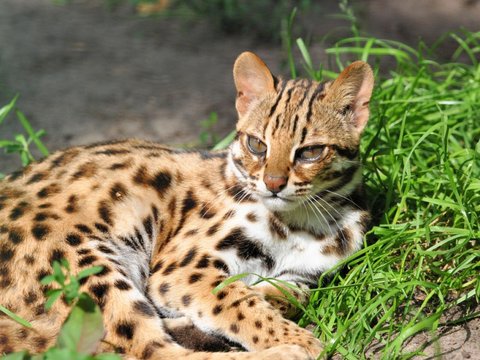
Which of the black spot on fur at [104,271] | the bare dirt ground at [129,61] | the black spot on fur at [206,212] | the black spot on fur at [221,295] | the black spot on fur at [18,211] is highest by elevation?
the black spot on fur at [18,211]

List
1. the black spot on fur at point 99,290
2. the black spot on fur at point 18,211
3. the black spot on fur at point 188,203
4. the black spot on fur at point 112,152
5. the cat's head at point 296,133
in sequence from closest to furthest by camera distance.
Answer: the black spot on fur at point 99,290, the cat's head at point 296,133, the black spot on fur at point 18,211, the black spot on fur at point 188,203, the black spot on fur at point 112,152

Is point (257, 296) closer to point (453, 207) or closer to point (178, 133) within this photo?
point (453, 207)

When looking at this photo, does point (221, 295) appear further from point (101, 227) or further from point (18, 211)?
point (18, 211)

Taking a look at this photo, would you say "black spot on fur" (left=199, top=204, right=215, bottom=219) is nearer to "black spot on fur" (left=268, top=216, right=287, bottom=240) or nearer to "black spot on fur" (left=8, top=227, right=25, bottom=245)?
"black spot on fur" (left=268, top=216, right=287, bottom=240)

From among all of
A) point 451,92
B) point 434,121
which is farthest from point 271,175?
point 451,92

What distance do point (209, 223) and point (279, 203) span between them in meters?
0.55

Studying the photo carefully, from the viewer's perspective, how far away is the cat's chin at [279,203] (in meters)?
4.47

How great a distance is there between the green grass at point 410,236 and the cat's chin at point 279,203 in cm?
50

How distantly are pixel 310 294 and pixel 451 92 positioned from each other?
242 cm

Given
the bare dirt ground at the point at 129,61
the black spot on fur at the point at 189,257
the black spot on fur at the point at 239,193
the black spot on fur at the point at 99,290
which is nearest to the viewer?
the black spot on fur at the point at 99,290

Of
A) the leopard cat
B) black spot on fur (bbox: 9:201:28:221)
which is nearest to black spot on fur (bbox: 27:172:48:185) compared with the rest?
the leopard cat

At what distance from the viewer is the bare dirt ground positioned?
23.3ft

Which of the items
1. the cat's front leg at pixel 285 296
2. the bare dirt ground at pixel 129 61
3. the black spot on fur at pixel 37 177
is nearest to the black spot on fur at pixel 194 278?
the cat's front leg at pixel 285 296

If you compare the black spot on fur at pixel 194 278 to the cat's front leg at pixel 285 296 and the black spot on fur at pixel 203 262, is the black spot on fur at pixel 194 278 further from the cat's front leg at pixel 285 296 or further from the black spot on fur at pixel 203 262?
the cat's front leg at pixel 285 296
